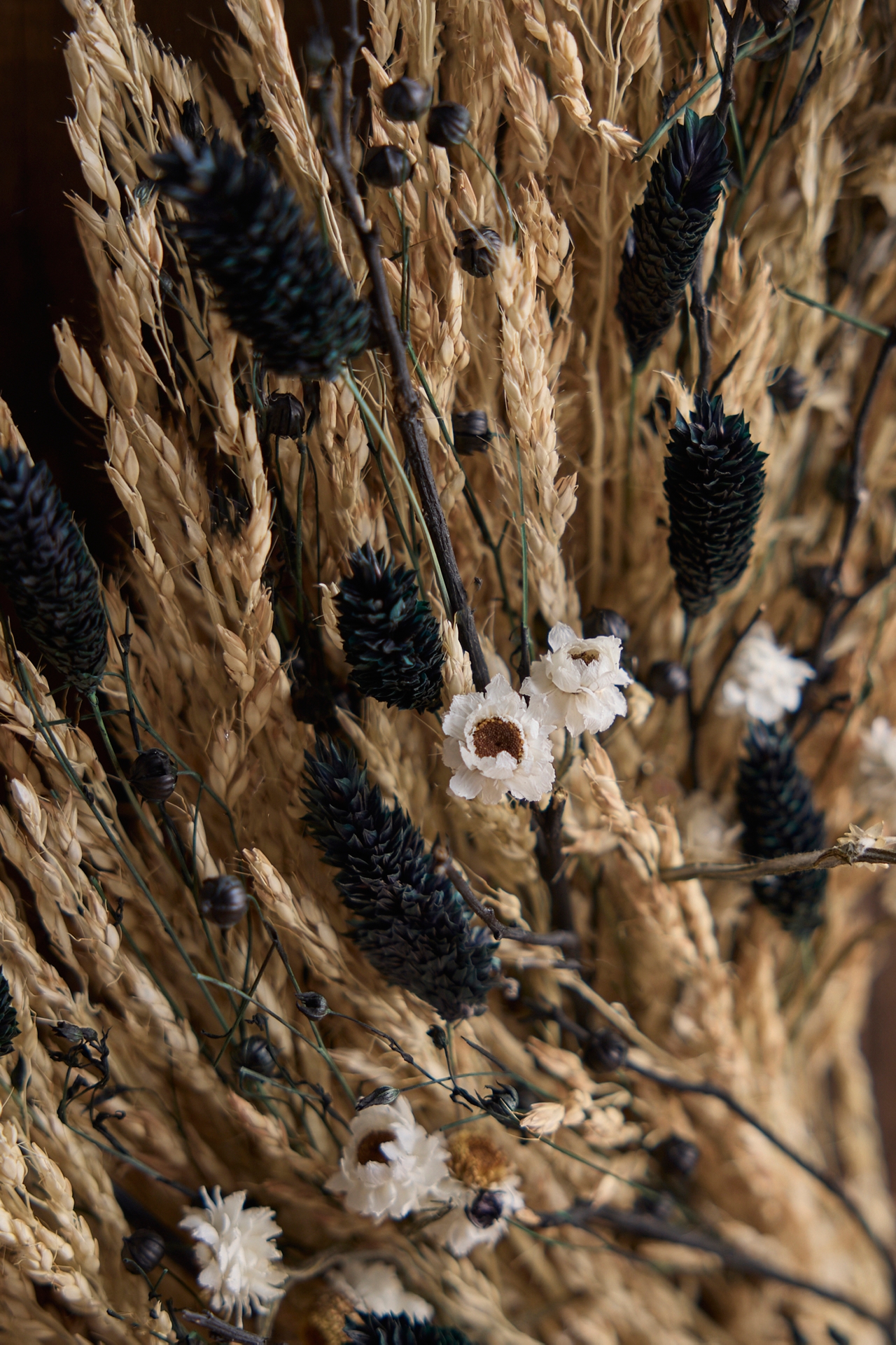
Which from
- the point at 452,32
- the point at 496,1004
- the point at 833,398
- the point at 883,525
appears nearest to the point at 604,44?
the point at 452,32

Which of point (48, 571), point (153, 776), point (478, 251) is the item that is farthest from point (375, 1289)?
point (478, 251)

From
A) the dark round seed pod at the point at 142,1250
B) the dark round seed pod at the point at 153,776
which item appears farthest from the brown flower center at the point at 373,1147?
the dark round seed pod at the point at 153,776

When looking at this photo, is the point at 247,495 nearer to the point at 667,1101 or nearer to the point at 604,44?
the point at 604,44

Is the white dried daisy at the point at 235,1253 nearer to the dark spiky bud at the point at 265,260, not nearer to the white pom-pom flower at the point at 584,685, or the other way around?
the white pom-pom flower at the point at 584,685

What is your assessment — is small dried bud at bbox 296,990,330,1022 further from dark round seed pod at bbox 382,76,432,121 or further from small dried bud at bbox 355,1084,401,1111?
dark round seed pod at bbox 382,76,432,121

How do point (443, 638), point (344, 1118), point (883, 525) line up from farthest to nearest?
point (883, 525) → point (344, 1118) → point (443, 638)

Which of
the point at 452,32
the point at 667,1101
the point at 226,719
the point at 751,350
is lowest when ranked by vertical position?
the point at 667,1101

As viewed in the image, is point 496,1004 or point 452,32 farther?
point 496,1004
